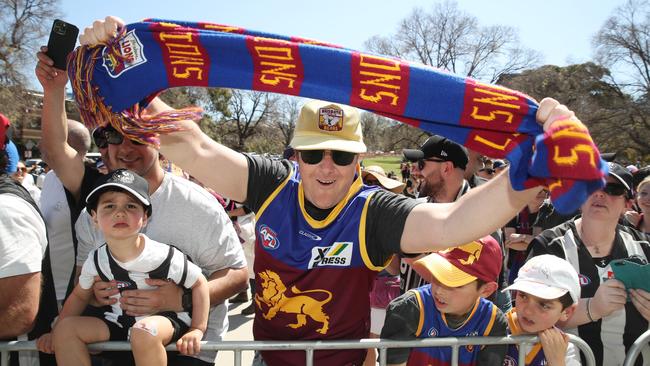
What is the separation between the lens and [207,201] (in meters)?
2.68

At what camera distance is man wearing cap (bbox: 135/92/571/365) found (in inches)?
85.4

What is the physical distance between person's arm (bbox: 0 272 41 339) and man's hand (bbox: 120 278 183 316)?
0.38 m

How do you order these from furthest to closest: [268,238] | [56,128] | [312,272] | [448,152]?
[448,152]
[56,128]
[268,238]
[312,272]

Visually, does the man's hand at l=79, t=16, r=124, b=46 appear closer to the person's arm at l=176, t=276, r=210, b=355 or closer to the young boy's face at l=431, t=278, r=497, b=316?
the person's arm at l=176, t=276, r=210, b=355

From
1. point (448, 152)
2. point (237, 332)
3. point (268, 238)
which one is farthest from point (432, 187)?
point (237, 332)

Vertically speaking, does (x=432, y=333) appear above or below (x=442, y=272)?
below

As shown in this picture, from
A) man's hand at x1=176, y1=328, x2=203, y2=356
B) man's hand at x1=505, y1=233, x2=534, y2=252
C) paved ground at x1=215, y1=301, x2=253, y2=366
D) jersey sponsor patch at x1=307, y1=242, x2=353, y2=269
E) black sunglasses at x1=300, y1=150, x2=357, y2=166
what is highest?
black sunglasses at x1=300, y1=150, x2=357, y2=166

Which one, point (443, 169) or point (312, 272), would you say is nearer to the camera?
point (312, 272)

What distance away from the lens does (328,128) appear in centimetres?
226

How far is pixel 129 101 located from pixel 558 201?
68.0 inches

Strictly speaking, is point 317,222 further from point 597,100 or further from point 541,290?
point 597,100

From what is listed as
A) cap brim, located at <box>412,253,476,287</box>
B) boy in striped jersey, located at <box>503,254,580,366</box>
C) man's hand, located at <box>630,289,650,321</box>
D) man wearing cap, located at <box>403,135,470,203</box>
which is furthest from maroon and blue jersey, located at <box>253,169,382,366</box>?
man wearing cap, located at <box>403,135,470,203</box>

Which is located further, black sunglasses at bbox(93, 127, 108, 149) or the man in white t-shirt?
black sunglasses at bbox(93, 127, 108, 149)

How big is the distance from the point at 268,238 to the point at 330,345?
55 cm
